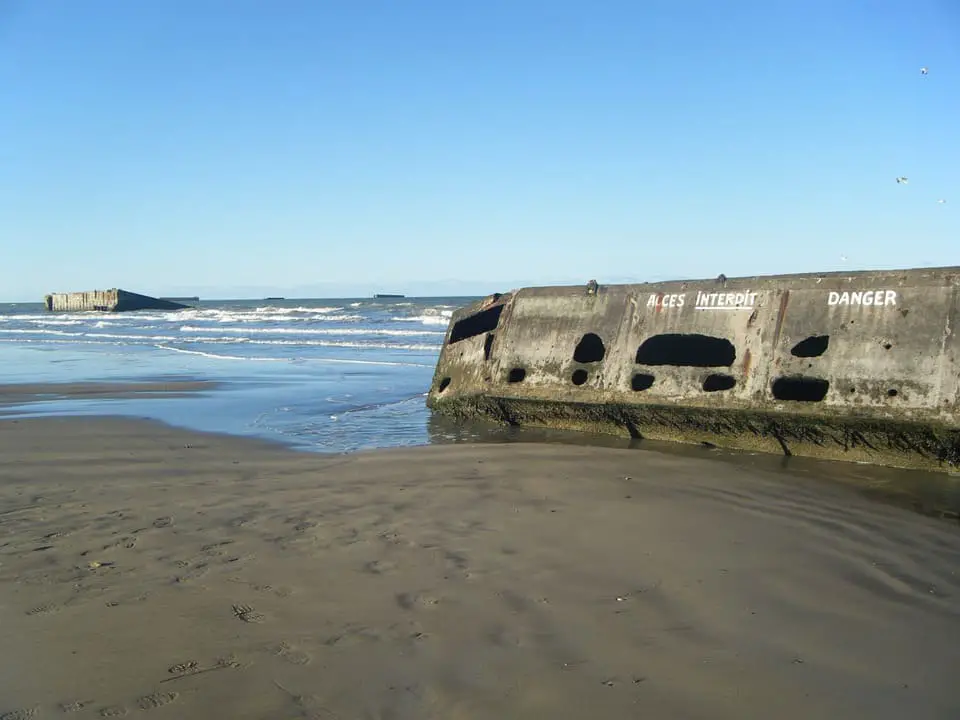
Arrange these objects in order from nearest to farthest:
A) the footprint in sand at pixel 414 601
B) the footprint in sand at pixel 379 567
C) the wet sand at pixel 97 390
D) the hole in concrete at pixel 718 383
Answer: the footprint in sand at pixel 414 601
the footprint in sand at pixel 379 567
the hole in concrete at pixel 718 383
the wet sand at pixel 97 390

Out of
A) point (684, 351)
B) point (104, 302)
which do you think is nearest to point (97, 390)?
point (684, 351)

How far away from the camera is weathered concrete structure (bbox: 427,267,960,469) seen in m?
6.16

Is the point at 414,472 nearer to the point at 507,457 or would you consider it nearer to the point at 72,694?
the point at 507,457

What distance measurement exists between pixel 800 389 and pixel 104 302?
79974 millimetres

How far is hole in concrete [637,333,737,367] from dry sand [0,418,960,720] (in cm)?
239

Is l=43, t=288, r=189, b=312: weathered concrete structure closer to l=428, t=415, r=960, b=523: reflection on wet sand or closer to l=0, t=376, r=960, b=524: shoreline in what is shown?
l=0, t=376, r=960, b=524: shoreline

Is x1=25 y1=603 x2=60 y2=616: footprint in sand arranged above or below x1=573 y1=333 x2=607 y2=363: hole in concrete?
below

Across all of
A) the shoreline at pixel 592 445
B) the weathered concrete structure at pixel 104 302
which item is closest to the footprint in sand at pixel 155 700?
the shoreline at pixel 592 445

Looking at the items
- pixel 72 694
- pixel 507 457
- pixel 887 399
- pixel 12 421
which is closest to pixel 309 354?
pixel 12 421

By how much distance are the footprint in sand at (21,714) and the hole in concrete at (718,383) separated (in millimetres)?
5698

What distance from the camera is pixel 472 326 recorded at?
385 inches

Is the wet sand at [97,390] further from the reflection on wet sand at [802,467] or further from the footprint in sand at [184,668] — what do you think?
the footprint in sand at [184,668]

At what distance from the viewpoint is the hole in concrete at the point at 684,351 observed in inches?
335

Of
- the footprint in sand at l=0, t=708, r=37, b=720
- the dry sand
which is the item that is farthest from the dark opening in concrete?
the footprint in sand at l=0, t=708, r=37, b=720
